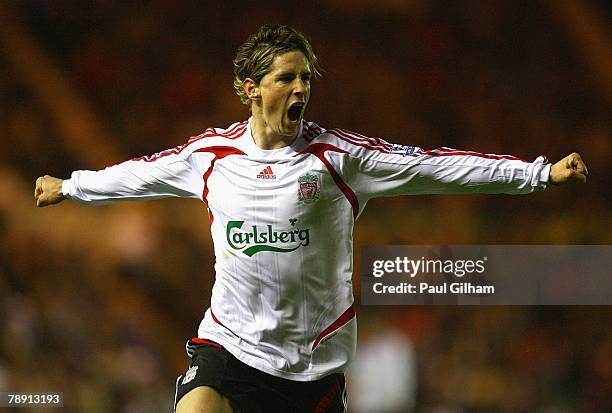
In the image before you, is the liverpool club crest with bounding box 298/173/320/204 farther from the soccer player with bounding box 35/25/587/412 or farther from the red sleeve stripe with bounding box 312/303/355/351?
the red sleeve stripe with bounding box 312/303/355/351

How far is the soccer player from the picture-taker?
2662 millimetres

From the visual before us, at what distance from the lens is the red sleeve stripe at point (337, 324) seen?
8.97 feet

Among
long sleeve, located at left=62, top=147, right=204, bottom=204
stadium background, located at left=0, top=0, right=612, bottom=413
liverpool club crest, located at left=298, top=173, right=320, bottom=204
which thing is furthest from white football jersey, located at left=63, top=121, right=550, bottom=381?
stadium background, located at left=0, top=0, right=612, bottom=413

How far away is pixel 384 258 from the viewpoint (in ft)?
15.1

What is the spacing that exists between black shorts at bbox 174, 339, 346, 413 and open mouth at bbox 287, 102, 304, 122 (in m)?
0.72

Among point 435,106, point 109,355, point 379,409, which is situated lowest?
point 379,409

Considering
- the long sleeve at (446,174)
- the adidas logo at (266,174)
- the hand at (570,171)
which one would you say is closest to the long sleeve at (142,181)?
the adidas logo at (266,174)

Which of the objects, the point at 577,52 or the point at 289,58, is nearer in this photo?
the point at 289,58

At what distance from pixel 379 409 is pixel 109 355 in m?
1.43

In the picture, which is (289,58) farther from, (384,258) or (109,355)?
Result: (109,355)

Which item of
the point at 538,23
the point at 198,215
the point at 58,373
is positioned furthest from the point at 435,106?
the point at 58,373

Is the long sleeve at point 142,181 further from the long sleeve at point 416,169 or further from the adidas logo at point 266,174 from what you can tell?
the long sleeve at point 416,169

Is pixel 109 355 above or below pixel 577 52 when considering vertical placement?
below

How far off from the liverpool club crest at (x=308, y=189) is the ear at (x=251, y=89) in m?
0.30
